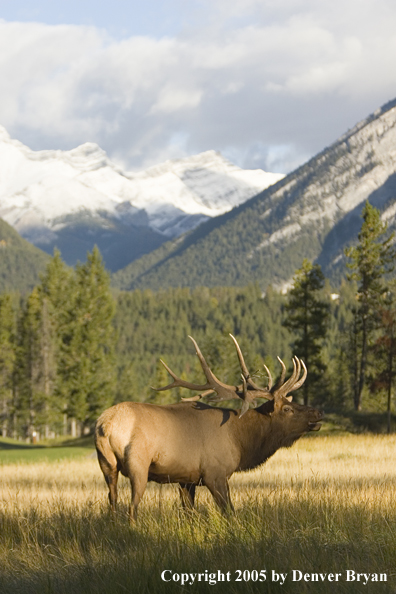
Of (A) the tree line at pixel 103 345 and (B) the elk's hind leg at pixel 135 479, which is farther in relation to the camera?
(A) the tree line at pixel 103 345

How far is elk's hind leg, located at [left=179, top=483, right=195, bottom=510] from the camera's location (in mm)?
9000

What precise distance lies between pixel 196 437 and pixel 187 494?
0.78 metres

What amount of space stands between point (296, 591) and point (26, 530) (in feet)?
12.0

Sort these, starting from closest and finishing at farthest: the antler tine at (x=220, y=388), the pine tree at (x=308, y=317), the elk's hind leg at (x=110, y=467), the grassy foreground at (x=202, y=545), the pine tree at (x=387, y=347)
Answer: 1. the grassy foreground at (x=202, y=545)
2. the elk's hind leg at (x=110, y=467)
3. the antler tine at (x=220, y=388)
4. the pine tree at (x=387, y=347)
5. the pine tree at (x=308, y=317)

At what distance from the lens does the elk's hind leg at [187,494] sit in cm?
900

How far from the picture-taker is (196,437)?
8875mm

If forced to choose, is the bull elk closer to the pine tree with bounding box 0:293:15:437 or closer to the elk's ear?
the elk's ear

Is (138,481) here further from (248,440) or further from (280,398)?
(280,398)

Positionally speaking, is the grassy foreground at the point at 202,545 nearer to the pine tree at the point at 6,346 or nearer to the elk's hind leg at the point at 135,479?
the elk's hind leg at the point at 135,479

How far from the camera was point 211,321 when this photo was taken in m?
188

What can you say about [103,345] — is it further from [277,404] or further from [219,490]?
[219,490]

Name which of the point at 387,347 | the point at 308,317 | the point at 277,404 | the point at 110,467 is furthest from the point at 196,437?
the point at 308,317

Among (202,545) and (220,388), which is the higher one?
(220,388)

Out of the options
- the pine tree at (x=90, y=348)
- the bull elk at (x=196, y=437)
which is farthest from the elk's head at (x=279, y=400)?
the pine tree at (x=90, y=348)
